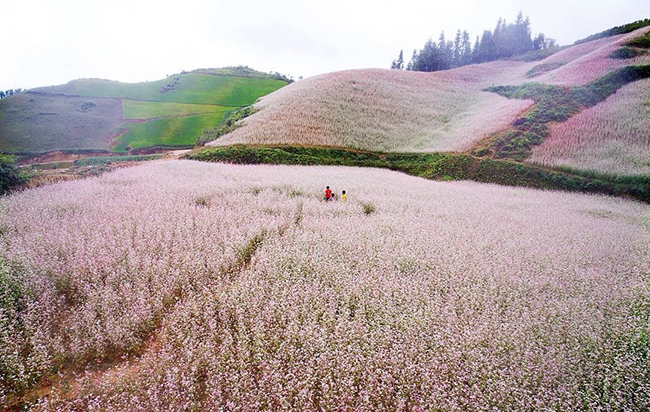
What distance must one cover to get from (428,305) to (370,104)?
3292cm

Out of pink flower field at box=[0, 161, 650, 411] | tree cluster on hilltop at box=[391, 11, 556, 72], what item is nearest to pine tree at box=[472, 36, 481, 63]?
tree cluster on hilltop at box=[391, 11, 556, 72]

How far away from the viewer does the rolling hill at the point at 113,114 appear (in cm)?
3688

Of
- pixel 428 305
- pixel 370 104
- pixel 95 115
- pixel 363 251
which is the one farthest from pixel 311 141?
pixel 95 115

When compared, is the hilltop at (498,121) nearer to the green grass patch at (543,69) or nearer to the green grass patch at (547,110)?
the green grass patch at (547,110)

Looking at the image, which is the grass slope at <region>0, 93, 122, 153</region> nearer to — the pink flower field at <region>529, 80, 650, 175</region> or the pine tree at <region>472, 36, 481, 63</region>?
the pink flower field at <region>529, 80, 650, 175</region>

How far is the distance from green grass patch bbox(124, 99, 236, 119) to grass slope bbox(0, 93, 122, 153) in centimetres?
181

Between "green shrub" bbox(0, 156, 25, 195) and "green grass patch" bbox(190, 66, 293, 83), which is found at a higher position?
"green grass patch" bbox(190, 66, 293, 83)

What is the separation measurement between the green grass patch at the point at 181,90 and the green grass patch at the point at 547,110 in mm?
47330

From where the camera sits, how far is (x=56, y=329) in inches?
173

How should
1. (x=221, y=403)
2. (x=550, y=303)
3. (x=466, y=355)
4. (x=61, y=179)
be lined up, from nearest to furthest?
(x=221, y=403) < (x=466, y=355) < (x=550, y=303) < (x=61, y=179)

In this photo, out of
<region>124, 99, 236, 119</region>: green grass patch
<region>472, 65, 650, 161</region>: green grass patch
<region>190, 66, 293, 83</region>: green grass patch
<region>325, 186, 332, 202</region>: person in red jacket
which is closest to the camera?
<region>325, 186, 332, 202</region>: person in red jacket

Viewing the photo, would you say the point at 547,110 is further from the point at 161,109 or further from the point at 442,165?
the point at 161,109

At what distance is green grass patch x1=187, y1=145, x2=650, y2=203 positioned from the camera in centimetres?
1537

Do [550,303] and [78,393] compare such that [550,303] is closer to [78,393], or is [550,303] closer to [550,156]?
[78,393]
